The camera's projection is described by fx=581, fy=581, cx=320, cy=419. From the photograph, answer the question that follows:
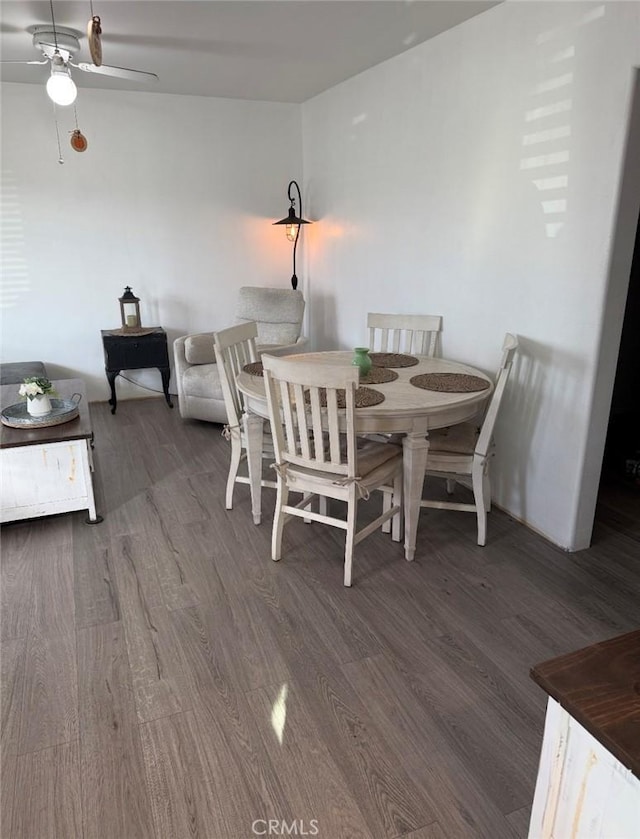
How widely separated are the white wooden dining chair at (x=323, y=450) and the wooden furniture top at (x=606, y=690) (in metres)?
1.36

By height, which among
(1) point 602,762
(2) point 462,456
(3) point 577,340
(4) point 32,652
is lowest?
(4) point 32,652

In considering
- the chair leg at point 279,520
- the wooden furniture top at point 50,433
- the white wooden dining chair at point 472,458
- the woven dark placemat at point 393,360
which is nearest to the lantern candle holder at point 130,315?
the wooden furniture top at point 50,433

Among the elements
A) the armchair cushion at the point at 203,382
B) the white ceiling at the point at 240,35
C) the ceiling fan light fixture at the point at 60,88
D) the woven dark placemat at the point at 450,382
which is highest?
the white ceiling at the point at 240,35

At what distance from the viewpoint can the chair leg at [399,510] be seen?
9.00 ft

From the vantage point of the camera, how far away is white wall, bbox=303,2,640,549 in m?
2.38

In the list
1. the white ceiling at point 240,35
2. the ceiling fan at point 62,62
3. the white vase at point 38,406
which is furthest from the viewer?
the white vase at point 38,406

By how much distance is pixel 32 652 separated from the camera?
2113mm

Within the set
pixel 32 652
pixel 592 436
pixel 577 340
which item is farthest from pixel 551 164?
pixel 32 652

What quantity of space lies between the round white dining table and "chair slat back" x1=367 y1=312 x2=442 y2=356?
0.57 m

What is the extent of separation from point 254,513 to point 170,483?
0.77 meters

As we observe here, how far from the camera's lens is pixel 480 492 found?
2721 millimetres

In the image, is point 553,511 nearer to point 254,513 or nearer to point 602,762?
point 254,513

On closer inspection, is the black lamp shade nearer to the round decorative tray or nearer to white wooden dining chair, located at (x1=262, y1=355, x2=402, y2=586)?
the round decorative tray

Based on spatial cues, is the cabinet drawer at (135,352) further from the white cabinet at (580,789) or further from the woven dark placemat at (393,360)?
the white cabinet at (580,789)
